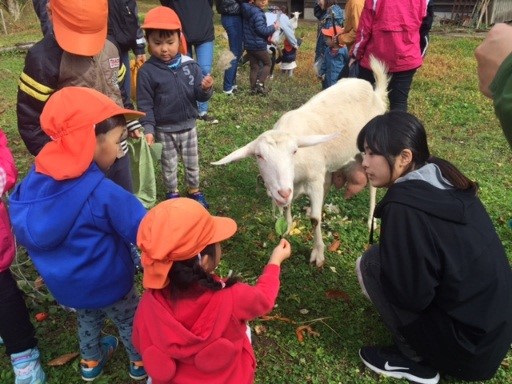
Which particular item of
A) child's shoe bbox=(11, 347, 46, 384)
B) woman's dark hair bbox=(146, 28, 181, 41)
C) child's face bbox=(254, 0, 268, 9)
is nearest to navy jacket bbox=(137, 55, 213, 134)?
woman's dark hair bbox=(146, 28, 181, 41)

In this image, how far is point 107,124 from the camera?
2.33 m

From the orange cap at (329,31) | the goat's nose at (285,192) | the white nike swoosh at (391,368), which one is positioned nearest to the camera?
the white nike swoosh at (391,368)

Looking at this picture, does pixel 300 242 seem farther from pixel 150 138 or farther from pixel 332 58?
pixel 332 58

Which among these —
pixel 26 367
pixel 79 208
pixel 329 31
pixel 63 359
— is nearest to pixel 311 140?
pixel 79 208

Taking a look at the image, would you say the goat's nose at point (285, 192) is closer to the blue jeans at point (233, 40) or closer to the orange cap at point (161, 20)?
the orange cap at point (161, 20)

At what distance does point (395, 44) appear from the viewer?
512cm

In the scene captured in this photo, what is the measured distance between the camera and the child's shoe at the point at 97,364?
2848 millimetres

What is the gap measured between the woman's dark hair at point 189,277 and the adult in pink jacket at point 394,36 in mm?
4115

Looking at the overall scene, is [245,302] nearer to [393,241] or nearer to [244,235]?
[393,241]

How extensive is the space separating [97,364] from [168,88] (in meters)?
2.39

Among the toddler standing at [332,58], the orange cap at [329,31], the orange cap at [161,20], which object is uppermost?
the orange cap at [161,20]

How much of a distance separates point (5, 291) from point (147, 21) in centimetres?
243

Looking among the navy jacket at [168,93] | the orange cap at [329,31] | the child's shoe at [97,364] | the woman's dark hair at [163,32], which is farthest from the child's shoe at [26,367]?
the orange cap at [329,31]

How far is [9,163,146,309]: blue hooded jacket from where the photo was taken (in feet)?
7.19
